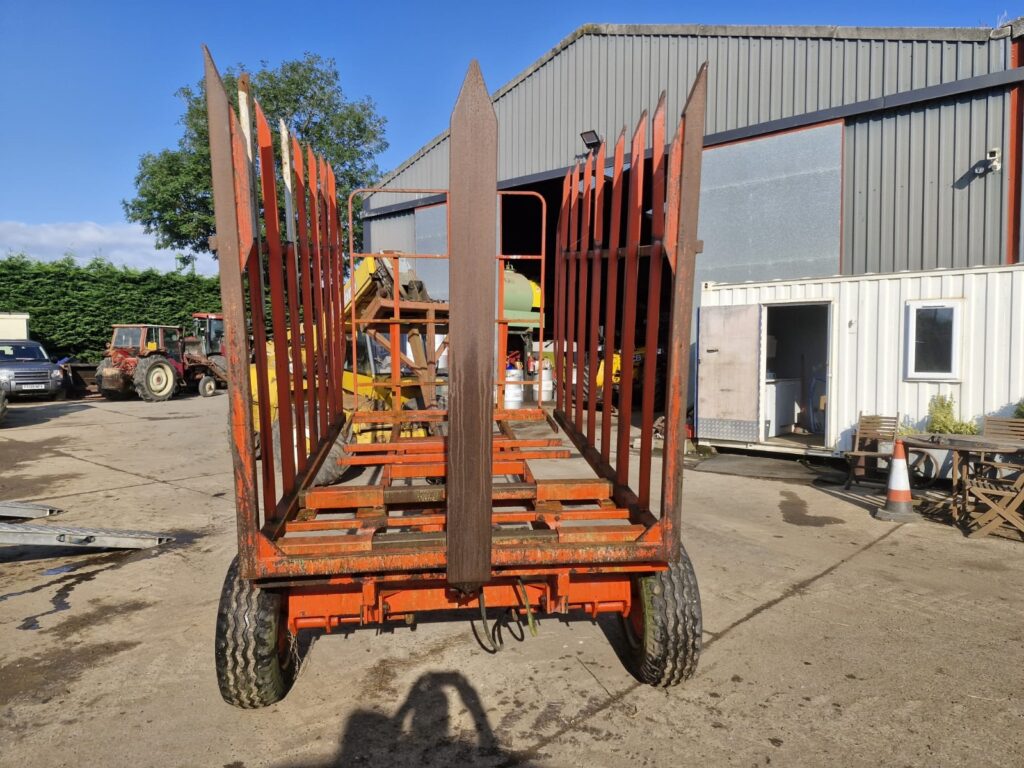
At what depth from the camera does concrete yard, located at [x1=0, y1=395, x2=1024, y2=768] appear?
111 inches

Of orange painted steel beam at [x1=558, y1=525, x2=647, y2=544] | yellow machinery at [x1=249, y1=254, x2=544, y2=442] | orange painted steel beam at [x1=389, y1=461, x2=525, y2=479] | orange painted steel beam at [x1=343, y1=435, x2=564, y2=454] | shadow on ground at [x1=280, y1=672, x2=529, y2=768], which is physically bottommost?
shadow on ground at [x1=280, y1=672, x2=529, y2=768]

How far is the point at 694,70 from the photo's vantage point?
1205 centimetres

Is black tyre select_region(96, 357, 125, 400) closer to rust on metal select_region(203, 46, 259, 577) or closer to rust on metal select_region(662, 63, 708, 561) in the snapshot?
rust on metal select_region(203, 46, 259, 577)

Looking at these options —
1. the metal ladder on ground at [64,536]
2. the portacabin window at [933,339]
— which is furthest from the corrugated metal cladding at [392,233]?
the metal ladder on ground at [64,536]

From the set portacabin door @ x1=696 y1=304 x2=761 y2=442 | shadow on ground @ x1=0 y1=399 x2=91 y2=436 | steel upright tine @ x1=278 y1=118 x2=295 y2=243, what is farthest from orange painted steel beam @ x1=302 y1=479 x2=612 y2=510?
shadow on ground @ x1=0 y1=399 x2=91 y2=436

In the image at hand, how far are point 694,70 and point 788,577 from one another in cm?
1026

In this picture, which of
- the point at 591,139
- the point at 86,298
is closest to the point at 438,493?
the point at 591,139

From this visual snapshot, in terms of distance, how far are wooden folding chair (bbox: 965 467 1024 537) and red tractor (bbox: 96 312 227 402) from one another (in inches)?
659

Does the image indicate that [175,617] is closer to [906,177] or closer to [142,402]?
[906,177]

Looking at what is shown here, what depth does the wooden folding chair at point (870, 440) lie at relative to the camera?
8344 mm

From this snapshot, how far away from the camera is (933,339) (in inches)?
321

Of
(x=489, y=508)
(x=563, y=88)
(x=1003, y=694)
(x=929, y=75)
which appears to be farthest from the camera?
(x=563, y=88)

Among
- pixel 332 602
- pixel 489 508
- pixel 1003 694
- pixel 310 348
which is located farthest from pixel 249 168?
pixel 1003 694

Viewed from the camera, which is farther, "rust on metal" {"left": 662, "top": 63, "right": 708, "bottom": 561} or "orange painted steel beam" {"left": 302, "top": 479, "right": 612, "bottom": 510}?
"orange painted steel beam" {"left": 302, "top": 479, "right": 612, "bottom": 510}
